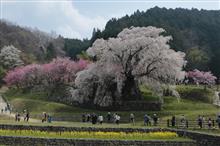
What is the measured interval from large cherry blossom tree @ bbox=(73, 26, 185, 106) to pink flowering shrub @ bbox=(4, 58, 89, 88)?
21794 millimetres

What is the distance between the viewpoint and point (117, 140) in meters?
32.6

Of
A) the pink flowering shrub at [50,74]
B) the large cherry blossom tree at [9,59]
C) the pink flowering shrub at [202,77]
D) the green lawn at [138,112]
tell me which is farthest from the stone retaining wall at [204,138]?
the large cherry blossom tree at [9,59]

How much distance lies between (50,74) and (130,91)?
2805cm

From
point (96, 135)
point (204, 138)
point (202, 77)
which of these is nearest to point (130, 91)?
point (202, 77)

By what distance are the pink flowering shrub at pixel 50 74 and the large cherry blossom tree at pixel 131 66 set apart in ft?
71.5

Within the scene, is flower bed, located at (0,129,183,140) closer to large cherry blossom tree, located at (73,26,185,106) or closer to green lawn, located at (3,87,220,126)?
green lawn, located at (3,87,220,126)

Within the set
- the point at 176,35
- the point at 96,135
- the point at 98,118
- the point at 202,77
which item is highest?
the point at 176,35

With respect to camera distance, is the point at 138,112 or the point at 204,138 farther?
the point at 138,112

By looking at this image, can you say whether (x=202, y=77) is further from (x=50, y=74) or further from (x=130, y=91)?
(x=130, y=91)

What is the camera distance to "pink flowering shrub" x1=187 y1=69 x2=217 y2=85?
100 meters

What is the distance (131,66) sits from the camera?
67.8 m

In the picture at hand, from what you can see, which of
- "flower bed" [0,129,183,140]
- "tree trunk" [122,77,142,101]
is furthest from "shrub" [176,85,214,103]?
"flower bed" [0,129,183,140]

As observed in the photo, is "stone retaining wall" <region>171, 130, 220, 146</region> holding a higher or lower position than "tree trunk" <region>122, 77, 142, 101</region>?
lower

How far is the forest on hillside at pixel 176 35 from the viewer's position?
4594 inches
